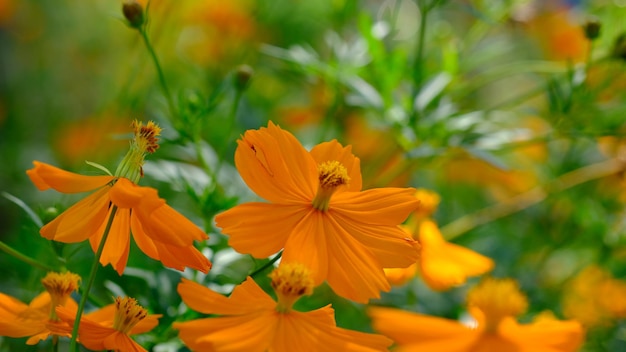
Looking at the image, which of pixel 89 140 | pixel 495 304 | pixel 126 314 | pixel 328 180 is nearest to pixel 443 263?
pixel 495 304

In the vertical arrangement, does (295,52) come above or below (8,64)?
below

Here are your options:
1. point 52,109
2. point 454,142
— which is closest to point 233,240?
point 454,142

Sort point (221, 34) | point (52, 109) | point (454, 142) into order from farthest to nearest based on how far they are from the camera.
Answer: point (52, 109) → point (221, 34) → point (454, 142)

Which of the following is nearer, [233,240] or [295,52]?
[233,240]

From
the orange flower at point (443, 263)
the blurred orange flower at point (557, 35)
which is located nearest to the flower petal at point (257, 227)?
the orange flower at point (443, 263)

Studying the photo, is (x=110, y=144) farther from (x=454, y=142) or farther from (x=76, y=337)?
(x=76, y=337)

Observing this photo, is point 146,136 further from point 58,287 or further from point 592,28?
point 592,28

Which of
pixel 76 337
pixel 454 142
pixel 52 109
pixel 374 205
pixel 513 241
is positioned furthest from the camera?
pixel 52 109
